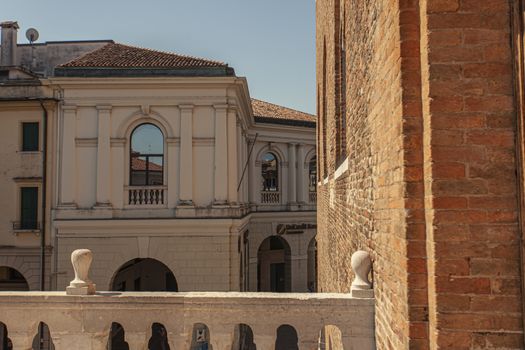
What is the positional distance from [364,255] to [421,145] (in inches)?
57.8

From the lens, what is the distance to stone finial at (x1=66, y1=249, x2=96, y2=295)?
14.3ft

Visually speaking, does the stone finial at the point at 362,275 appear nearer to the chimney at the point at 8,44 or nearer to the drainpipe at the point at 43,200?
the drainpipe at the point at 43,200

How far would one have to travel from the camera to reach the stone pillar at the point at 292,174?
25.5 m

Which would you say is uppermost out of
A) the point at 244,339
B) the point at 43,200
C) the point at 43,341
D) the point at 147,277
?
the point at 43,200

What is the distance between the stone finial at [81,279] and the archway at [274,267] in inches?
877

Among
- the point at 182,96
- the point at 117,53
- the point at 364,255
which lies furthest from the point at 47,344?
the point at 364,255

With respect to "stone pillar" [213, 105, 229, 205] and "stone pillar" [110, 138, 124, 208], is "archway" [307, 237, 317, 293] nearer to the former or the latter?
"stone pillar" [213, 105, 229, 205]

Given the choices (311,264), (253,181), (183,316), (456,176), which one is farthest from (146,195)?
(456,176)

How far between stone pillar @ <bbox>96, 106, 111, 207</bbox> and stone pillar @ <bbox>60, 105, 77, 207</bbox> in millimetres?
930

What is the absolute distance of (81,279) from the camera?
14.6 ft

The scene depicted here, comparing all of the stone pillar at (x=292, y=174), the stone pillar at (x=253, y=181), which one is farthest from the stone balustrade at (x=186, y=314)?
the stone pillar at (x=292, y=174)

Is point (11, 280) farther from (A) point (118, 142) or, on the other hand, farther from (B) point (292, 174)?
(B) point (292, 174)

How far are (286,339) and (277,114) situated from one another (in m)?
12.5

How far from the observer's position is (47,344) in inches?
626
